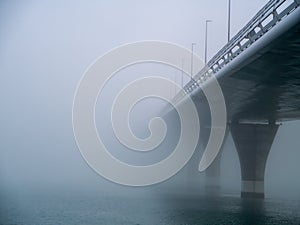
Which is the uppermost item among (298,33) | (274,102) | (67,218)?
(274,102)

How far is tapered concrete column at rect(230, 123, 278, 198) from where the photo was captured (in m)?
64.4

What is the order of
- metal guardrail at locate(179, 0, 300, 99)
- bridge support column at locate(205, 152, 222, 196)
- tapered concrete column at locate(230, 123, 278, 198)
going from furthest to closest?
bridge support column at locate(205, 152, 222, 196), tapered concrete column at locate(230, 123, 278, 198), metal guardrail at locate(179, 0, 300, 99)

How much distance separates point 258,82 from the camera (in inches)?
1460

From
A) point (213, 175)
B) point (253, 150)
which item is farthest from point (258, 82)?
point (213, 175)

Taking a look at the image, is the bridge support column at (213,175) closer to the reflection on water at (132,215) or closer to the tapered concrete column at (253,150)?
the tapered concrete column at (253,150)

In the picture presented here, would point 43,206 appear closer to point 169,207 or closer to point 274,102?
point 169,207

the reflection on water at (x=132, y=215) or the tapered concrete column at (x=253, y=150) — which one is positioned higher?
the tapered concrete column at (x=253, y=150)

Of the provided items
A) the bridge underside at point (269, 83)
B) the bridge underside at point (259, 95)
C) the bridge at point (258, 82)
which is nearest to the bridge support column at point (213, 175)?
the bridge underside at point (259, 95)

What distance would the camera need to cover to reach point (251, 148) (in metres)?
64.9

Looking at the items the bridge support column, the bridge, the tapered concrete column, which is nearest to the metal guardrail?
the bridge

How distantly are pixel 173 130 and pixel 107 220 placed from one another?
161 ft

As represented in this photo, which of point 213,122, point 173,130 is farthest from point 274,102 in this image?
point 173,130

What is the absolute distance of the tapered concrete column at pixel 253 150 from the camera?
6438 cm

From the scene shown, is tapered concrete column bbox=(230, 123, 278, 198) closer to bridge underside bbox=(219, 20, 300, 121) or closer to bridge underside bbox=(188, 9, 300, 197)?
bridge underside bbox=(188, 9, 300, 197)
